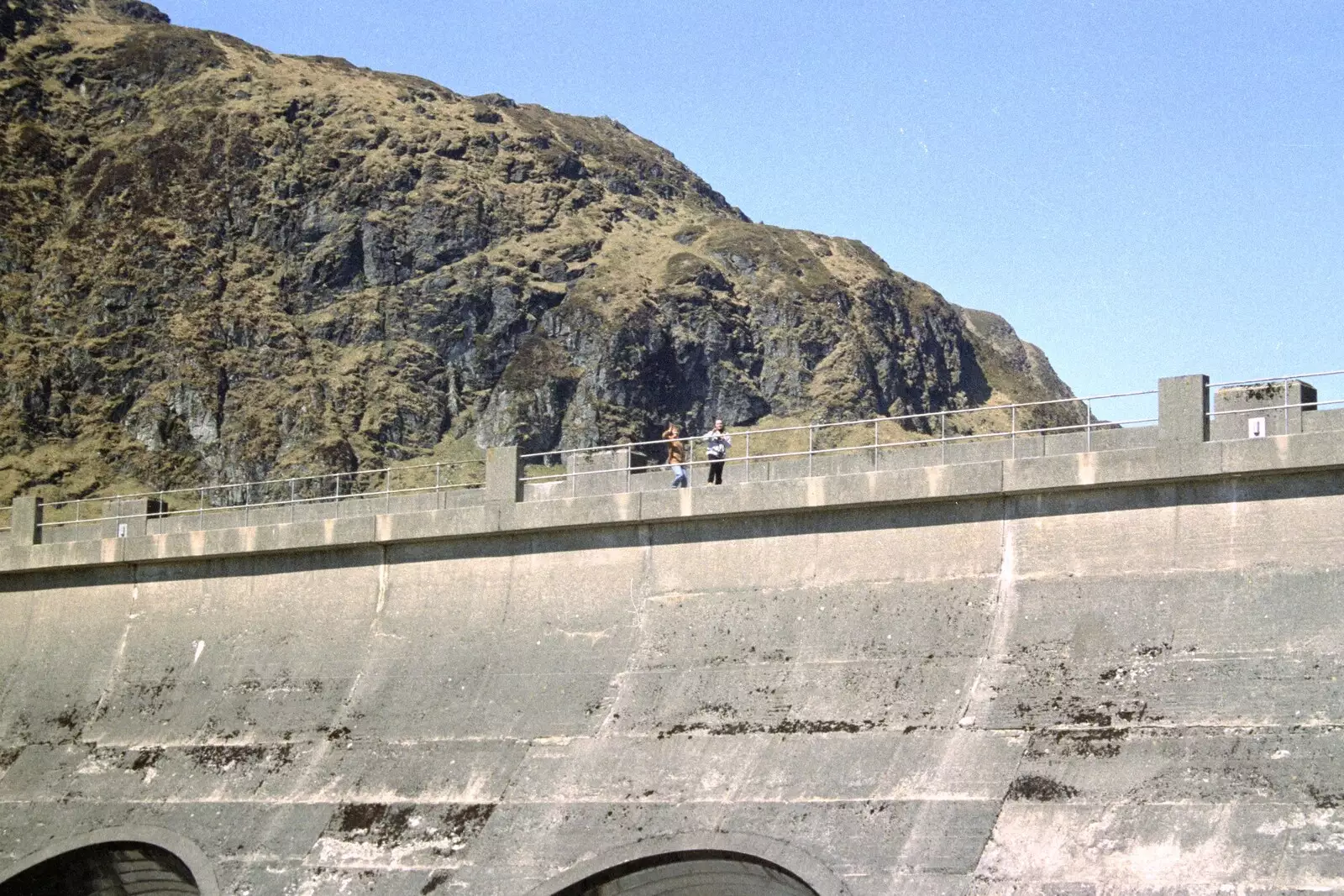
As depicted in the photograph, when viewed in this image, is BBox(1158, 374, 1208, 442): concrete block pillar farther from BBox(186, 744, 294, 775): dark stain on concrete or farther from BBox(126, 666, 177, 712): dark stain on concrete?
BBox(126, 666, 177, 712): dark stain on concrete

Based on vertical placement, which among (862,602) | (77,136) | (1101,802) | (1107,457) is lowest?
(1101,802)

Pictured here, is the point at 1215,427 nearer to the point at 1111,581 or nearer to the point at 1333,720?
the point at 1111,581

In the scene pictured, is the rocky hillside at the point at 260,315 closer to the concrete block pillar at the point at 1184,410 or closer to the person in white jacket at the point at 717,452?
the person in white jacket at the point at 717,452

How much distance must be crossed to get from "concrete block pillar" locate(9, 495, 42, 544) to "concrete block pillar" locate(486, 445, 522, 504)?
38.7ft

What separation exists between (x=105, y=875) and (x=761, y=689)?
39.6 feet

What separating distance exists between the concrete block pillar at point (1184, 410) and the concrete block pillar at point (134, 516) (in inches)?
847

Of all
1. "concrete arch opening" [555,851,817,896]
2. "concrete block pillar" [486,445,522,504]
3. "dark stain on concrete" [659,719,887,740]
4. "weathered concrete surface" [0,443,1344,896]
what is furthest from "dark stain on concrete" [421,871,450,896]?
"concrete block pillar" [486,445,522,504]

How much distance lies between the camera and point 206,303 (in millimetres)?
174125

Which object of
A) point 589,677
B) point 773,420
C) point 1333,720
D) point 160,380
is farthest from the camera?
point 773,420

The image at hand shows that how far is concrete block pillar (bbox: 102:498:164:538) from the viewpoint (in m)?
37.8

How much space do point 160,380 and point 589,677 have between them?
472 feet

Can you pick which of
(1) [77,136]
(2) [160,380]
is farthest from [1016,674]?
(1) [77,136]

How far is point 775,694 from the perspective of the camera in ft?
83.4

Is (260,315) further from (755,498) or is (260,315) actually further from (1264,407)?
(1264,407)
